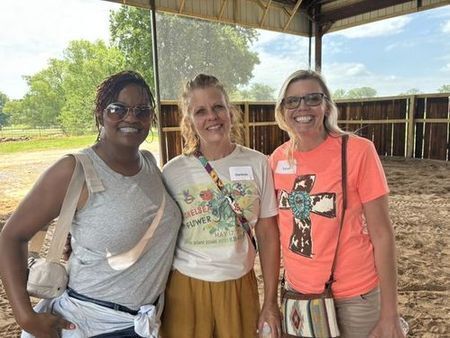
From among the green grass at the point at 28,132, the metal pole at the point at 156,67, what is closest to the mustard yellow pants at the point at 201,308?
the metal pole at the point at 156,67

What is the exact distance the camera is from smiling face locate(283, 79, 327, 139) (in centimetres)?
163

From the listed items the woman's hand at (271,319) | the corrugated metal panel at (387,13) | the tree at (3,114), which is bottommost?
the woman's hand at (271,319)

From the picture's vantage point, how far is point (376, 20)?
1136 cm

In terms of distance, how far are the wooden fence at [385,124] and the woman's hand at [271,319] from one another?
845 centimetres

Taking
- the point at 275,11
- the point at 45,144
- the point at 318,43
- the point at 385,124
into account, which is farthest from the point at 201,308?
the point at 45,144

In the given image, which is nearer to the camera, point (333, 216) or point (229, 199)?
point (333, 216)

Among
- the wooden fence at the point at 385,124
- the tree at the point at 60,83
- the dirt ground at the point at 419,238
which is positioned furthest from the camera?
the tree at the point at 60,83

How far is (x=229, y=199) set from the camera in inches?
64.9

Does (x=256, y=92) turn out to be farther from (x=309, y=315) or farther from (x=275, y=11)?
(x=309, y=315)

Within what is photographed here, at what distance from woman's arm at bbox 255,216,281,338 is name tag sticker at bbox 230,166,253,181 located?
0.24 meters

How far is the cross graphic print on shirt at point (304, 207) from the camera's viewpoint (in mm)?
1525

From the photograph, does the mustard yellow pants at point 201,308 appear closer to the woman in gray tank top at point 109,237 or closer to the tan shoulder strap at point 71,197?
the woman in gray tank top at point 109,237

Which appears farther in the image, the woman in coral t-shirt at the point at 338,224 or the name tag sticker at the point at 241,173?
the name tag sticker at the point at 241,173

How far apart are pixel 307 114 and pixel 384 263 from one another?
745 mm
